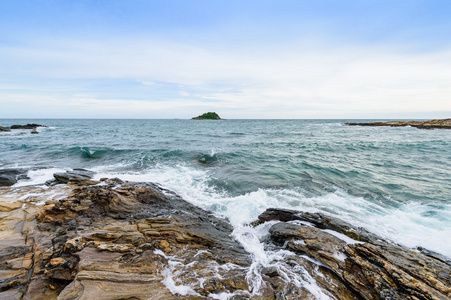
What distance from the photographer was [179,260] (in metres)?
4.94

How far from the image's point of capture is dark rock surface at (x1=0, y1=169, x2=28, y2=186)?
35.5ft

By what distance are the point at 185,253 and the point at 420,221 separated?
1021 cm

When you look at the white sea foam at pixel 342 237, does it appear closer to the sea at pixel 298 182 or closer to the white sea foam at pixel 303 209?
the white sea foam at pixel 303 209

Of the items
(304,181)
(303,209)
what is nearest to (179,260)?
(303,209)

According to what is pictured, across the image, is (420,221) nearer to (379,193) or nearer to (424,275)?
(379,193)

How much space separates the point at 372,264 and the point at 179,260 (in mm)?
4728

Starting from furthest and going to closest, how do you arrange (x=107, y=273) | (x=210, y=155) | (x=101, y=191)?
(x=210, y=155)
(x=101, y=191)
(x=107, y=273)

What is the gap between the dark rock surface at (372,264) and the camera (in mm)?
3990

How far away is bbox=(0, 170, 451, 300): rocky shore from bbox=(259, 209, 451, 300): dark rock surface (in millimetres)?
20

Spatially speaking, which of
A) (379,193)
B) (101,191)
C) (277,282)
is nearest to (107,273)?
(277,282)

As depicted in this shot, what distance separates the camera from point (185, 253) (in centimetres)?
527

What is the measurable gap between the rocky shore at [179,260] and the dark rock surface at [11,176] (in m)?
5.62

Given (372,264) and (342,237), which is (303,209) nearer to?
(342,237)

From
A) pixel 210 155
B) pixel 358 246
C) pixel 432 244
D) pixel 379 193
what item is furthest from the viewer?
pixel 210 155
